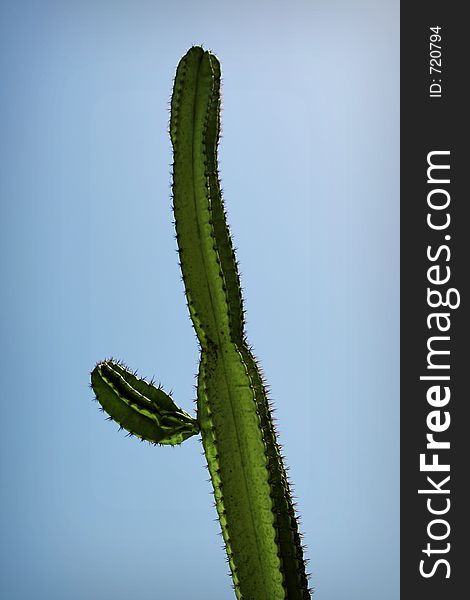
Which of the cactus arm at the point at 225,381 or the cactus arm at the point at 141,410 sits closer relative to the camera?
the cactus arm at the point at 225,381

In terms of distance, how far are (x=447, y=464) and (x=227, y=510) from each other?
184cm

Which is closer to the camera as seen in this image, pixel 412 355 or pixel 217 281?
pixel 217 281

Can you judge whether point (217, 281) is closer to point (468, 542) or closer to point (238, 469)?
point (238, 469)

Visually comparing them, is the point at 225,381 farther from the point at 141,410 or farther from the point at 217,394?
the point at 141,410

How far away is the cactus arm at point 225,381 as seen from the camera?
2.50 m

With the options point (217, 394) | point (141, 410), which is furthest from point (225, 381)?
point (141, 410)

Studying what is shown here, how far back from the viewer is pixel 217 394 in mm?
2609

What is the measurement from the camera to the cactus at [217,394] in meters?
2.50

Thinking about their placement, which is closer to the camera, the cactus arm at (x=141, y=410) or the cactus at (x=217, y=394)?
the cactus at (x=217, y=394)

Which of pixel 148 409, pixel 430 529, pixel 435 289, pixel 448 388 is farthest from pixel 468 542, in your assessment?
pixel 148 409

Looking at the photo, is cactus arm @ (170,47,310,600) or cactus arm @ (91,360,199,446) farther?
cactus arm @ (91,360,199,446)

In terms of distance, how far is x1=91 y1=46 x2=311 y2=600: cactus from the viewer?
2502 mm

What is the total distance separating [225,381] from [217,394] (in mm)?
43

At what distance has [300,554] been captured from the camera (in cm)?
258
